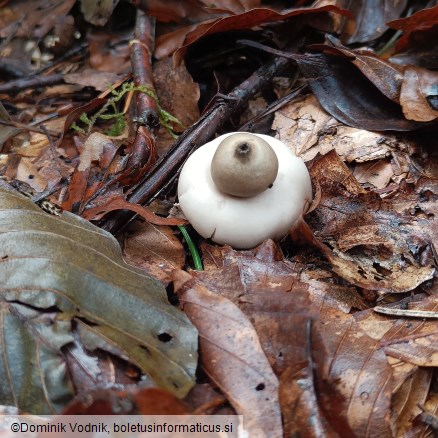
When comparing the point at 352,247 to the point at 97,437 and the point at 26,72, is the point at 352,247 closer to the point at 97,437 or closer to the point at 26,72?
the point at 97,437

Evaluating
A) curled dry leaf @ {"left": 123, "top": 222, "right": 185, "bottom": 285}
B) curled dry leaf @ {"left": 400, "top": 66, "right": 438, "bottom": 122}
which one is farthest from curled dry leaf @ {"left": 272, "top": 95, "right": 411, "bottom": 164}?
curled dry leaf @ {"left": 123, "top": 222, "right": 185, "bottom": 285}

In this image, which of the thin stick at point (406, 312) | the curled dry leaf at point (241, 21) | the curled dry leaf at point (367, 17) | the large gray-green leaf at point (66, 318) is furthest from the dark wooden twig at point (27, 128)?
the thin stick at point (406, 312)

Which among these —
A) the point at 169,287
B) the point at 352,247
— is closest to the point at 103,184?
the point at 169,287

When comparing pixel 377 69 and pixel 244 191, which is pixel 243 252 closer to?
pixel 244 191

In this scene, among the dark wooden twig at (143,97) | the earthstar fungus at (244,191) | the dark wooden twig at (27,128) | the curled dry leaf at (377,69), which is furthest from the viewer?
the dark wooden twig at (27,128)

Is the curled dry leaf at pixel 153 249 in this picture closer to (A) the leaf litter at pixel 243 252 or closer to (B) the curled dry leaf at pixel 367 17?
(A) the leaf litter at pixel 243 252

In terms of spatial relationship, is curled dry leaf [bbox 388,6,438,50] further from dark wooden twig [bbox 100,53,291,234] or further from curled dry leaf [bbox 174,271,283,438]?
curled dry leaf [bbox 174,271,283,438]
